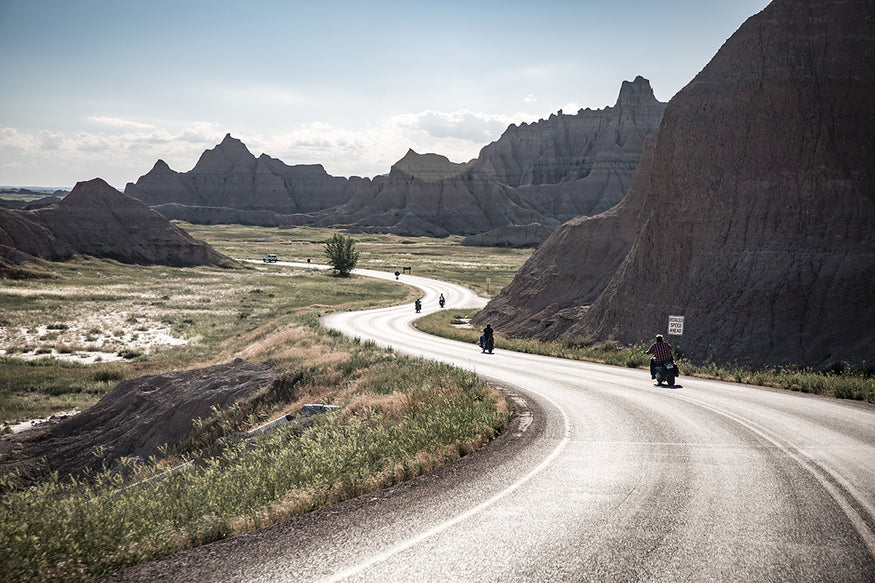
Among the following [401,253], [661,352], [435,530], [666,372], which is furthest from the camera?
[401,253]

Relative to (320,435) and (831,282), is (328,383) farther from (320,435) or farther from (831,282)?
(831,282)

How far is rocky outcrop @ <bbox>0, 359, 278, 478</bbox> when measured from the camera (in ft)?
58.3

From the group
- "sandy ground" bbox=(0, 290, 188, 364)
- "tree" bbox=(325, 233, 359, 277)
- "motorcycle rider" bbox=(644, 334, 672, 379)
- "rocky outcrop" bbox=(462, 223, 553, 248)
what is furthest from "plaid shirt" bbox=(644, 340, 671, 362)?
"rocky outcrop" bbox=(462, 223, 553, 248)

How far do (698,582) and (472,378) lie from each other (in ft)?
36.7

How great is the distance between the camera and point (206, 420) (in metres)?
18.1

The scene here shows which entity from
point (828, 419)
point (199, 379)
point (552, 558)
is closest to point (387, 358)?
point (199, 379)

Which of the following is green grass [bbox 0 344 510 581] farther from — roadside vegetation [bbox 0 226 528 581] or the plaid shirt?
the plaid shirt

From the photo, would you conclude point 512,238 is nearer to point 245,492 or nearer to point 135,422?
point 135,422

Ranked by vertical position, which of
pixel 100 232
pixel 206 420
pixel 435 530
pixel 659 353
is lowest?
pixel 206 420

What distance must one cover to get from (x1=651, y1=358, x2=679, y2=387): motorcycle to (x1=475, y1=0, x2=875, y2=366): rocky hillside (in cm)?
681

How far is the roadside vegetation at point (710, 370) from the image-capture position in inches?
621

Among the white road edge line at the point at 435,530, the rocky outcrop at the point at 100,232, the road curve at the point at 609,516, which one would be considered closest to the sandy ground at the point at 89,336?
the road curve at the point at 609,516

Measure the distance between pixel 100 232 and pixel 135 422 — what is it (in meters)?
78.5

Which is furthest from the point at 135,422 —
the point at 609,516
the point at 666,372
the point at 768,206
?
the point at 768,206
